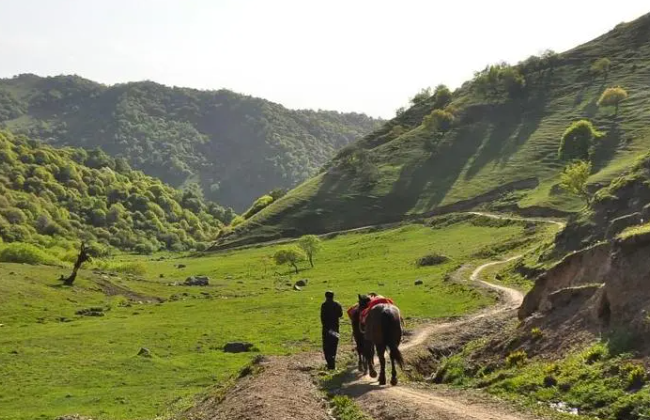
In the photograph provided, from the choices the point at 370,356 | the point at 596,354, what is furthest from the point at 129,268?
the point at 596,354

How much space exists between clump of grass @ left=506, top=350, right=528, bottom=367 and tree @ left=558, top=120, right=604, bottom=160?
132683 millimetres

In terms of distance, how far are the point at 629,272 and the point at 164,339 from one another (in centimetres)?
3594

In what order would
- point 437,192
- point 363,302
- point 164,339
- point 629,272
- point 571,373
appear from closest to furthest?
point 571,373 < point 629,272 < point 363,302 < point 164,339 < point 437,192

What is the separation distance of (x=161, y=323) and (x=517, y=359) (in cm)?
3905

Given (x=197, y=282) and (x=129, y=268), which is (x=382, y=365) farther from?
(x=129, y=268)

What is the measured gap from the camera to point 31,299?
2480 inches

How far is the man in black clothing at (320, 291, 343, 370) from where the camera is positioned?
26.5m

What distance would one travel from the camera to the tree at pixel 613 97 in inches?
6806

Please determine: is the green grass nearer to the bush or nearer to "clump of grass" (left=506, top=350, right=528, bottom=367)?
the bush

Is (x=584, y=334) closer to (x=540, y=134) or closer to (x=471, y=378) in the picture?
(x=471, y=378)

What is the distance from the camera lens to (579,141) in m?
145

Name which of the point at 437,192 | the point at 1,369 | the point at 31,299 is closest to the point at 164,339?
the point at 1,369

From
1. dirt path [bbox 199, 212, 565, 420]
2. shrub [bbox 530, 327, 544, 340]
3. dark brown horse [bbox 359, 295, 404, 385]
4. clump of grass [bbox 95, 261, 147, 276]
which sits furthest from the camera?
clump of grass [bbox 95, 261, 147, 276]

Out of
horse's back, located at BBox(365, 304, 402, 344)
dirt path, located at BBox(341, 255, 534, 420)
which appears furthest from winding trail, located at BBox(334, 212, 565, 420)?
horse's back, located at BBox(365, 304, 402, 344)
